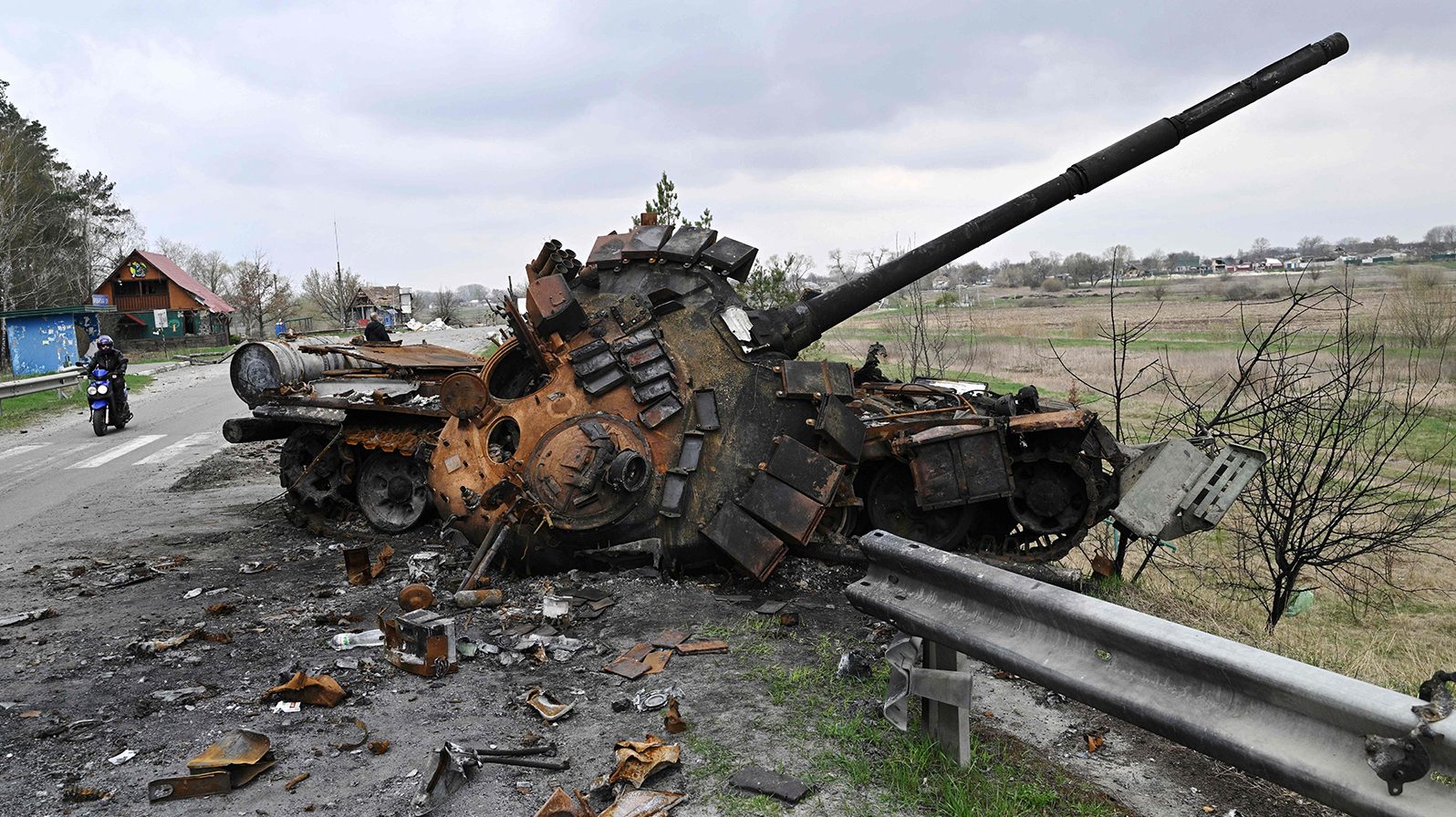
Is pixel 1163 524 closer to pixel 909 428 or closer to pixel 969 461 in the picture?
pixel 969 461

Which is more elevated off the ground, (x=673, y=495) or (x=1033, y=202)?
(x=1033, y=202)

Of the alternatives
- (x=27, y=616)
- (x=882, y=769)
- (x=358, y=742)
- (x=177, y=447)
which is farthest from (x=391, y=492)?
(x=177, y=447)

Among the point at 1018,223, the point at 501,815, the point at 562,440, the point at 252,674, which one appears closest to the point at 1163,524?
the point at 1018,223

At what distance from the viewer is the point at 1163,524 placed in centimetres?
691

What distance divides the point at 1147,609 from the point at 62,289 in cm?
5311

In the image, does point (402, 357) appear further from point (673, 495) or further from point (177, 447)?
point (177, 447)

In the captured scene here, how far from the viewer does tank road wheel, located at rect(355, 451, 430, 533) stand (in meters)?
9.20

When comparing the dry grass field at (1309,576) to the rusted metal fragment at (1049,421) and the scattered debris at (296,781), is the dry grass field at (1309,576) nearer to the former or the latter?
the rusted metal fragment at (1049,421)

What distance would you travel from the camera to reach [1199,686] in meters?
2.90

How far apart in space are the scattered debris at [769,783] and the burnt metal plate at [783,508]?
8.50ft

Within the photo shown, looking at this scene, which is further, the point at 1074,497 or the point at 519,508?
the point at 1074,497

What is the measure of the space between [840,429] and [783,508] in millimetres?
683

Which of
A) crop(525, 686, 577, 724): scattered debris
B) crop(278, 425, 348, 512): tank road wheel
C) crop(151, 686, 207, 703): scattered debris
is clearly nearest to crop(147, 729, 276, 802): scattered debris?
crop(151, 686, 207, 703): scattered debris

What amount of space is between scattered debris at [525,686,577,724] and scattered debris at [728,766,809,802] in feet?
3.40
